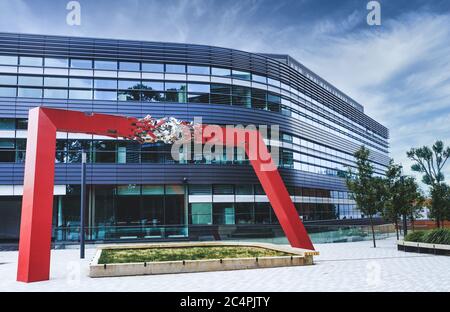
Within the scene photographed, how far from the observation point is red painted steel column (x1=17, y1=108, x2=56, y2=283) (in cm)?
1157

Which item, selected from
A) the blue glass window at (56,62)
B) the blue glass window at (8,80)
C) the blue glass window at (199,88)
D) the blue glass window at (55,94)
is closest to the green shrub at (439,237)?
the blue glass window at (199,88)

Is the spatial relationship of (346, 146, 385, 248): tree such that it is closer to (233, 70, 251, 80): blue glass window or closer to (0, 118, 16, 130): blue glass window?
(233, 70, 251, 80): blue glass window

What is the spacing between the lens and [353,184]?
958 inches

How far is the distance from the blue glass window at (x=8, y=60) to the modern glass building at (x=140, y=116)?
2.4 inches

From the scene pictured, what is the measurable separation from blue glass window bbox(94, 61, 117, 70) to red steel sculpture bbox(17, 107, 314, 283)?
54.8 feet

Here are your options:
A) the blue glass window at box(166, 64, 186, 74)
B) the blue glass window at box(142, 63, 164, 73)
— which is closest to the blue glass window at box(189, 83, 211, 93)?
the blue glass window at box(166, 64, 186, 74)

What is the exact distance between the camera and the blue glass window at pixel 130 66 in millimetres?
31531

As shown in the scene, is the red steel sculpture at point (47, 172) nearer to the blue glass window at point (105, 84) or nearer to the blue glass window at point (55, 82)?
the blue glass window at point (105, 84)

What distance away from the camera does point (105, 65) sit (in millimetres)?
31188

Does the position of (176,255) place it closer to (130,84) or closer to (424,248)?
(424,248)

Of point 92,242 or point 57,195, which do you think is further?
point 57,195

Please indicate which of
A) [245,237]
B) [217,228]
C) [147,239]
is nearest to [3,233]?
[147,239]

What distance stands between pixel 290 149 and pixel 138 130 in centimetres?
2389
